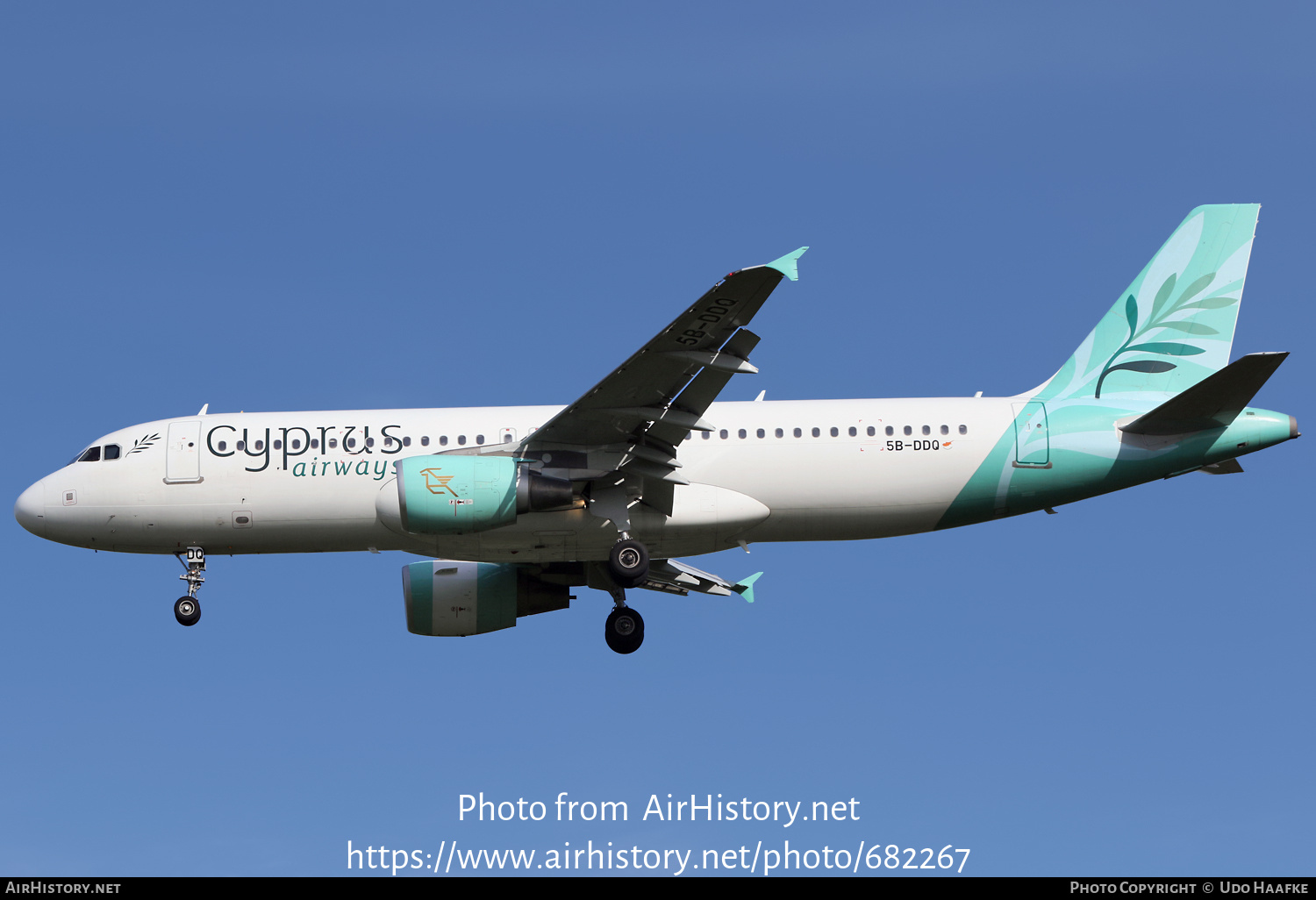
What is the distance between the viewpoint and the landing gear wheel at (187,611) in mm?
29000

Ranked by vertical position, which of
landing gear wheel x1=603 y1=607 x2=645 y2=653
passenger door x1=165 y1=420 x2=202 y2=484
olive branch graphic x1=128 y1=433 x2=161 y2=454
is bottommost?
landing gear wheel x1=603 y1=607 x2=645 y2=653

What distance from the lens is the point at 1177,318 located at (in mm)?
30812

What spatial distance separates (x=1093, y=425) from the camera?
28766mm

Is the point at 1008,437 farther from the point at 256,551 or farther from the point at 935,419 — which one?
the point at 256,551

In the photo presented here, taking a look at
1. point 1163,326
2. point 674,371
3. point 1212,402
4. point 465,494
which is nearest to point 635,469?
point 674,371

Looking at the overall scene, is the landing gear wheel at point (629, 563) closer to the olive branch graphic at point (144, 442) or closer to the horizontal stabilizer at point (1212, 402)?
the olive branch graphic at point (144, 442)

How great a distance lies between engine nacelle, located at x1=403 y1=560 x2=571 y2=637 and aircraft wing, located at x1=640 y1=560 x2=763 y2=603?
221cm

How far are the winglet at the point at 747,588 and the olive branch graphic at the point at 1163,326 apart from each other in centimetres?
804

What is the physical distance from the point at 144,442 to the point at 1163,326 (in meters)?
19.5

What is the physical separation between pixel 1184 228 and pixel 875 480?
876 centimetres

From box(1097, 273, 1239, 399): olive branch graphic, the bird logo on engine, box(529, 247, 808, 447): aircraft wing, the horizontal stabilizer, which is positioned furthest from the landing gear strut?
box(1097, 273, 1239, 399): olive branch graphic

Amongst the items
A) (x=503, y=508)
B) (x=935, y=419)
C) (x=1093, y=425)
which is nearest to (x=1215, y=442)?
(x=1093, y=425)

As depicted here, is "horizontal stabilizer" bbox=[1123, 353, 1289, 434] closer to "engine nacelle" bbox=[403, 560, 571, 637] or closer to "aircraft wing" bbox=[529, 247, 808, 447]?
"aircraft wing" bbox=[529, 247, 808, 447]

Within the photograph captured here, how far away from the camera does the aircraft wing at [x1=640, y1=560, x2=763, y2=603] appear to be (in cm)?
3244
